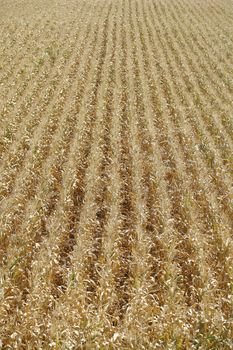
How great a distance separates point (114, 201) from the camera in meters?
9.54

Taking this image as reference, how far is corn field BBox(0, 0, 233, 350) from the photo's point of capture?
625 cm

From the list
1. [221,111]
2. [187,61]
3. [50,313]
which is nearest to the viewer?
[50,313]

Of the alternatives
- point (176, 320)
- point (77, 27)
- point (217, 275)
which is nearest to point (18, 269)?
point (176, 320)

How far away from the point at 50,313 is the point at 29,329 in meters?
0.47

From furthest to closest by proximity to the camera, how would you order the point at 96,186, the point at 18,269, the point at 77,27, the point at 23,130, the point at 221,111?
the point at 77,27 → the point at 221,111 → the point at 23,130 → the point at 96,186 → the point at 18,269

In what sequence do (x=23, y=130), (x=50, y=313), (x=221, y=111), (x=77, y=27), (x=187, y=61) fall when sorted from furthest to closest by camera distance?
1. (x=77, y=27)
2. (x=187, y=61)
3. (x=221, y=111)
4. (x=23, y=130)
5. (x=50, y=313)

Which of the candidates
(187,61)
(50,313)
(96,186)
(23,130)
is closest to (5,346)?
(50,313)

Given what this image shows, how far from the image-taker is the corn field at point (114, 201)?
625 centimetres

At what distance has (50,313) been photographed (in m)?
6.39

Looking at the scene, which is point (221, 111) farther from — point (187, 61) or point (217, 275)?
point (217, 275)

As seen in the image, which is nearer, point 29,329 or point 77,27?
point 29,329

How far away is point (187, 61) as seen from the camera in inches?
864

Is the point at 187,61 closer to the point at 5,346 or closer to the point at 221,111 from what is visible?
the point at 221,111

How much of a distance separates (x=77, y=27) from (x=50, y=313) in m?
23.8
